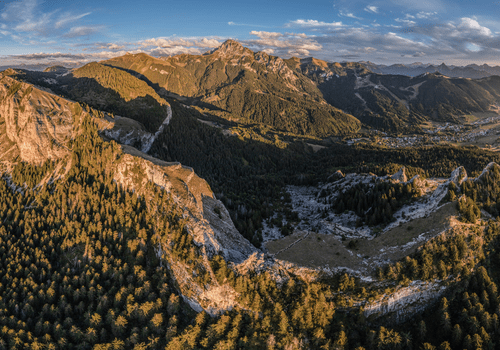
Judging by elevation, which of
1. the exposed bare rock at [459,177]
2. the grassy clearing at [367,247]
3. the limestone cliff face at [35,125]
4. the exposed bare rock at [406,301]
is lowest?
the exposed bare rock at [406,301]

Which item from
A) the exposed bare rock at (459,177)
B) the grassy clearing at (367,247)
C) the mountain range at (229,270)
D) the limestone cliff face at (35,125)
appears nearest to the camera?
the mountain range at (229,270)

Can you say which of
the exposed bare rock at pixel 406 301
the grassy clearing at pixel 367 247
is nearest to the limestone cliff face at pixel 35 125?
the grassy clearing at pixel 367 247

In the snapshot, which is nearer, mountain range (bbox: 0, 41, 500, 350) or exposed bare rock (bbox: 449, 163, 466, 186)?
mountain range (bbox: 0, 41, 500, 350)

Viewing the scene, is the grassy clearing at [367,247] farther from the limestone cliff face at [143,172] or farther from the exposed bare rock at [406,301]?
the limestone cliff face at [143,172]

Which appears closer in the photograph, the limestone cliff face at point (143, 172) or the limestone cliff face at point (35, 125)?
the limestone cliff face at point (143, 172)

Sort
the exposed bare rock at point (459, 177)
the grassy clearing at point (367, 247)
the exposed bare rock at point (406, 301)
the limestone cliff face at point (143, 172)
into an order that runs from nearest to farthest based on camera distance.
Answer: the exposed bare rock at point (406, 301) < the limestone cliff face at point (143, 172) < the grassy clearing at point (367, 247) < the exposed bare rock at point (459, 177)

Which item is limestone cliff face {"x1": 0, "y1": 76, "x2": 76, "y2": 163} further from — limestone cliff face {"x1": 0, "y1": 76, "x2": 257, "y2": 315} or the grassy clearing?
the grassy clearing

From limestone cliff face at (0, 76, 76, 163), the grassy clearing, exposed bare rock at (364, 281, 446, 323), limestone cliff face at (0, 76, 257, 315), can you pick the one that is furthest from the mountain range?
limestone cliff face at (0, 76, 76, 163)

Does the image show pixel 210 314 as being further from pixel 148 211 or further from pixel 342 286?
pixel 148 211
